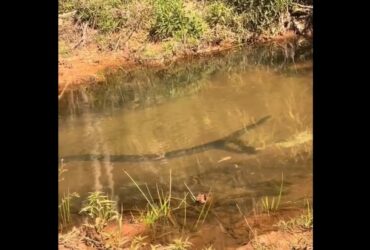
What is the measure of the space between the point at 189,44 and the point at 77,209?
6316 millimetres

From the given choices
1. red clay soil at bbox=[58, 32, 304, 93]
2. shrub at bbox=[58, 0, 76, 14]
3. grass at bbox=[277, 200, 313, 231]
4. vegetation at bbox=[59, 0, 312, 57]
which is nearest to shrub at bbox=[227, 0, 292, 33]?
vegetation at bbox=[59, 0, 312, 57]

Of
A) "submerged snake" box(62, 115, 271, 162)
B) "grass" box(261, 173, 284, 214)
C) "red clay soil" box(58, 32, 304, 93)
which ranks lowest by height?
"grass" box(261, 173, 284, 214)

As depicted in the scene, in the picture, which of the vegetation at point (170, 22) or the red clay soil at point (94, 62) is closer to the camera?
the red clay soil at point (94, 62)

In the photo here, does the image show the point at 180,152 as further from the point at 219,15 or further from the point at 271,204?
the point at 219,15

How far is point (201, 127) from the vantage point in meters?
6.73

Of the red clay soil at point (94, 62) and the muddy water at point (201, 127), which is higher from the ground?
the red clay soil at point (94, 62)

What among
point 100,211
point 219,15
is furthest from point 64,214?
point 219,15

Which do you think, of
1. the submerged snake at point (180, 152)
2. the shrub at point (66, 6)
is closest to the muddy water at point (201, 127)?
the submerged snake at point (180, 152)

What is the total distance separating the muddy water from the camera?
5090 millimetres

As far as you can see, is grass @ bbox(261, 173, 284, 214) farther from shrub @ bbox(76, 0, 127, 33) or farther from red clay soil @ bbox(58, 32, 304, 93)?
shrub @ bbox(76, 0, 127, 33)

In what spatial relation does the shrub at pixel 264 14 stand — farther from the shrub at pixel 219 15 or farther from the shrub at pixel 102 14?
the shrub at pixel 102 14

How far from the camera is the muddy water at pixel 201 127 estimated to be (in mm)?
5090
